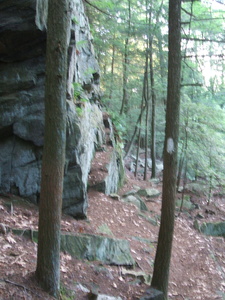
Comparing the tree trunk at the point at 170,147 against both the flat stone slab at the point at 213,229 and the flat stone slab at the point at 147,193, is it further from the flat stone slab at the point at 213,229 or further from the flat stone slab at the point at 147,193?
the flat stone slab at the point at 147,193

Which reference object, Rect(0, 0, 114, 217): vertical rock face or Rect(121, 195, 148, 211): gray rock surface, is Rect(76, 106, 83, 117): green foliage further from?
Rect(121, 195, 148, 211): gray rock surface

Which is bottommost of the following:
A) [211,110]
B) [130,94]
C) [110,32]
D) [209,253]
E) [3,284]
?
[209,253]

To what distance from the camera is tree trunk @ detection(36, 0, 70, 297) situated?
13.1ft

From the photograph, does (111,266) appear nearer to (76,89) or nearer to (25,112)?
(25,112)

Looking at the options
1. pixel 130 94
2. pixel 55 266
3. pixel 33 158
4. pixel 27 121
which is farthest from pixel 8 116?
pixel 130 94

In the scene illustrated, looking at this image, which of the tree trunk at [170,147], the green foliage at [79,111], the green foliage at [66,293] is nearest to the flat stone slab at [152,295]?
the tree trunk at [170,147]

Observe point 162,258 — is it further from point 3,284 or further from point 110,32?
point 110,32

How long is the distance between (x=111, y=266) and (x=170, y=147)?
3.12 m

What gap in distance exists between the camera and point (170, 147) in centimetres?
570

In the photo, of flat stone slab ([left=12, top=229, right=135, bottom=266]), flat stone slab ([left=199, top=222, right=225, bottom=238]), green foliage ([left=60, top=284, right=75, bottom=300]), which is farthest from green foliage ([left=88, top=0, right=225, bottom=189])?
green foliage ([left=60, top=284, right=75, bottom=300])

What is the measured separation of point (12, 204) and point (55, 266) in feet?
9.87

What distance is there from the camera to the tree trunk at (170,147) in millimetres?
Result: 5586

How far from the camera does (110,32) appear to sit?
18859 millimetres

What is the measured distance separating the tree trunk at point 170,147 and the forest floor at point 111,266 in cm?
73
